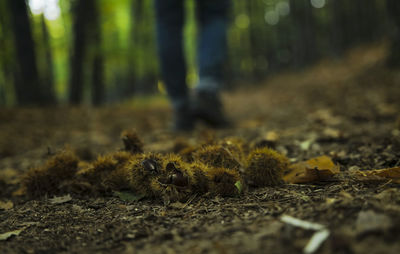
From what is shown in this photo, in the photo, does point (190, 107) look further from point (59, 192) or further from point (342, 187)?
point (342, 187)

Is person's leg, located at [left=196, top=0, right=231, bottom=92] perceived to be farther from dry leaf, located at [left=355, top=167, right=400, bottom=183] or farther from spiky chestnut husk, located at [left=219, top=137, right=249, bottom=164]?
dry leaf, located at [left=355, top=167, right=400, bottom=183]

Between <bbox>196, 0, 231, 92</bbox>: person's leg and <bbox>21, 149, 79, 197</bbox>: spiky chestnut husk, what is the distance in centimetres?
199

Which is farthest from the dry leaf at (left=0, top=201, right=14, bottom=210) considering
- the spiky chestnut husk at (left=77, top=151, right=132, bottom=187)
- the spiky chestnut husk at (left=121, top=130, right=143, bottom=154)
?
the spiky chestnut husk at (left=121, top=130, right=143, bottom=154)

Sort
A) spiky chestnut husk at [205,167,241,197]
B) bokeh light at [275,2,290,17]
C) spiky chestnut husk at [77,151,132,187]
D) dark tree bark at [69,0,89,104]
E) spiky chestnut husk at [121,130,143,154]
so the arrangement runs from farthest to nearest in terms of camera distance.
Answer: bokeh light at [275,2,290,17], dark tree bark at [69,0,89,104], spiky chestnut husk at [121,130,143,154], spiky chestnut husk at [77,151,132,187], spiky chestnut husk at [205,167,241,197]

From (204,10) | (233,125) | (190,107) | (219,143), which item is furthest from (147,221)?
(204,10)

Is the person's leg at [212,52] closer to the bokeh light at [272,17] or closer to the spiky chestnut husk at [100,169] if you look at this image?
the spiky chestnut husk at [100,169]

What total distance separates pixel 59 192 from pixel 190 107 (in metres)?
1.87

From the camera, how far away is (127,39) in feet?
67.8

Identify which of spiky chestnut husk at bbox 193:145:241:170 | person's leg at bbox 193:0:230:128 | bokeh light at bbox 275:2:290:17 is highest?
bokeh light at bbox 275:2:290:17

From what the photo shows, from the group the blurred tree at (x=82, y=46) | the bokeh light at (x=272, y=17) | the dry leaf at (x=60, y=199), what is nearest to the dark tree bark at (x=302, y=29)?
the bokeh light at (x=272, y=17)

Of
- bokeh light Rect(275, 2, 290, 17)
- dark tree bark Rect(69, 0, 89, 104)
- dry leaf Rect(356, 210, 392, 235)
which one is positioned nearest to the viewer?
dry leaf Rect(356, 210, 392, 235)

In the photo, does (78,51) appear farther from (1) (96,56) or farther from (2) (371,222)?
(2) (371,222)

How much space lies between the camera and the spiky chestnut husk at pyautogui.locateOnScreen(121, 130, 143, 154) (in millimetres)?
1855

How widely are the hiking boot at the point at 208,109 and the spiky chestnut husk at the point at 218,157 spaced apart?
5.60ft
